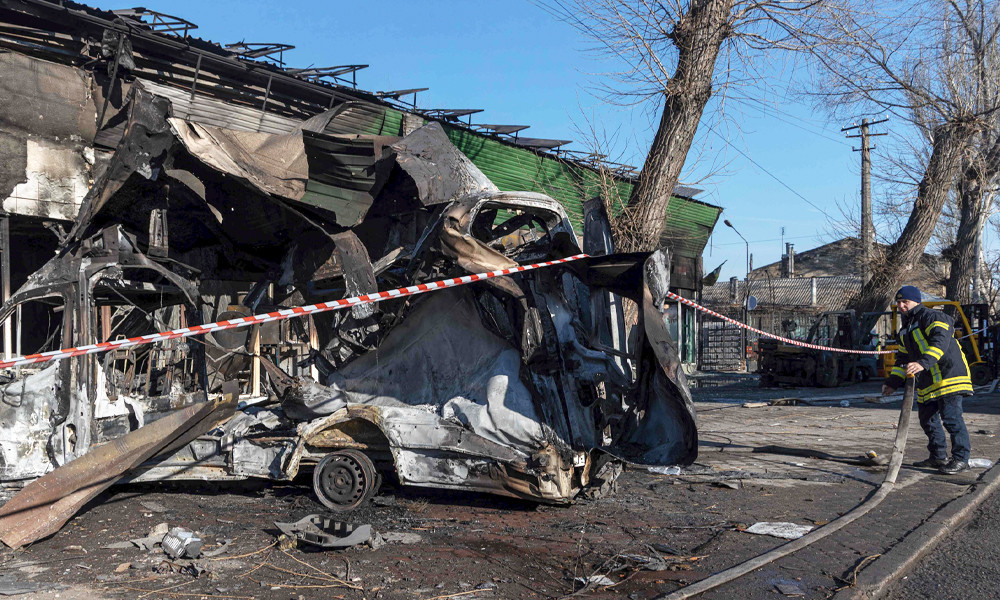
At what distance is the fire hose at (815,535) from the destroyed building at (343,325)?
0.81 metres

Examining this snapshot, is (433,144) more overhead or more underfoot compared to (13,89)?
more underfoot

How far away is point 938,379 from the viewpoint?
6738mm

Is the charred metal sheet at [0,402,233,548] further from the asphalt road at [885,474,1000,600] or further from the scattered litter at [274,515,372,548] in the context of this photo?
the asphalt road at [885,474,1000,600]

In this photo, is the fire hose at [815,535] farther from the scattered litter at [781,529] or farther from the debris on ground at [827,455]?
the debris on ground at [827,455]

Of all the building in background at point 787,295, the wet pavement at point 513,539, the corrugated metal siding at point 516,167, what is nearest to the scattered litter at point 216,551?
the wet pavement at point 513,539

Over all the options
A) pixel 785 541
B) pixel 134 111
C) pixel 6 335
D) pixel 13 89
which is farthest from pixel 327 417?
pixel 13 89

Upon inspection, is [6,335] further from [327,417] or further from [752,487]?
[752,487]

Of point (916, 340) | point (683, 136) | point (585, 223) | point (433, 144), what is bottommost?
point (916, 340)

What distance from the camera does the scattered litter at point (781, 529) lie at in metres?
4.64

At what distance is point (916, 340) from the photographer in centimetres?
693

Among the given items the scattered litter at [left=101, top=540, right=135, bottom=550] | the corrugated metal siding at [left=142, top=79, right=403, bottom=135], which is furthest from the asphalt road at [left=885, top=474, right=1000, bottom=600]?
the corrugated metal siding at [left=142, top=79, right=403, bottom=135]

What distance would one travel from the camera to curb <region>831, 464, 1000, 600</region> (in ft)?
11.8

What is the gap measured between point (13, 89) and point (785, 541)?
10789 mm

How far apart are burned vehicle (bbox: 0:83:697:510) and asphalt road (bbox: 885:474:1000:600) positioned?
1410 mm
